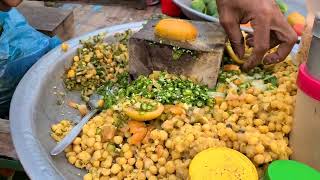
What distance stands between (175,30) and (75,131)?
18.8 inches

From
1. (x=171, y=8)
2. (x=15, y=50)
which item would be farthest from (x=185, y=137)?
(x=171, y=8)

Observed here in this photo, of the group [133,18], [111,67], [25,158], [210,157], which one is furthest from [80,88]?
[133,18]

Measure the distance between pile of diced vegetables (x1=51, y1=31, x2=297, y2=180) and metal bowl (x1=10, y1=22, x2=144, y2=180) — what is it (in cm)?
5

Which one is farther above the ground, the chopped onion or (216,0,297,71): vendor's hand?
(216,0,297,71): vendor's hand

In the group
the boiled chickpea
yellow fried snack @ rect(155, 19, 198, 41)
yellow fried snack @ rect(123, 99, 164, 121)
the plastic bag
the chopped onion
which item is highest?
yellow fried snack @ rect(155, 19, 198, 41)

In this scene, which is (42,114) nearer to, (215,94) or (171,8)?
(215,94)

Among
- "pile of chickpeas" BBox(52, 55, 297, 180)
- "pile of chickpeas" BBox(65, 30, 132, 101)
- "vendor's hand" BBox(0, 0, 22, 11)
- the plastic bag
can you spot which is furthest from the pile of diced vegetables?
"vendor's hand" BBox(0, 0, 22, 11)

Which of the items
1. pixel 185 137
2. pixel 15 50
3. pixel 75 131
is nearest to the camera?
pixel 185 137

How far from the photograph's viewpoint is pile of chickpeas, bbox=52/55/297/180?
107 centimetres

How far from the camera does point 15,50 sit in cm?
176

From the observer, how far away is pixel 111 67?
1.61m

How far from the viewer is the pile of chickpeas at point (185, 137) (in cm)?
107

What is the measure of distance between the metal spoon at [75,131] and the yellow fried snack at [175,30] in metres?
0.34

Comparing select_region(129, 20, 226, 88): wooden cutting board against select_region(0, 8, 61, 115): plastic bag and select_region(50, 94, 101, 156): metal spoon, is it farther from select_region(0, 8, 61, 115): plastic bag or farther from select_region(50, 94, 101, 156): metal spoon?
select_region(0, 8, 61, 115): plastic bag
